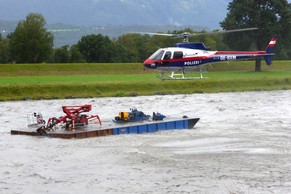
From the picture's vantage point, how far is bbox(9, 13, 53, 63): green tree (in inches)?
3878

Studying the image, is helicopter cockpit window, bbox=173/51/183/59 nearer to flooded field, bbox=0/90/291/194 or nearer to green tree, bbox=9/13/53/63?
flooded field, bbox=0/90/291/194

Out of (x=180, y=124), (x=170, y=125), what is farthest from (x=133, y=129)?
(x=180, y=124)

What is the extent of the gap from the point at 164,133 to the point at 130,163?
27.1 ft

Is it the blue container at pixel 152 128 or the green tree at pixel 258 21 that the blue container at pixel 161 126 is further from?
the green tree at pixel 258 21

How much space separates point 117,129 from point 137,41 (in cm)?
9054

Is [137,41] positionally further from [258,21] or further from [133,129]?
[133,129]

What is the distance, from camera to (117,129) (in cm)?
3222

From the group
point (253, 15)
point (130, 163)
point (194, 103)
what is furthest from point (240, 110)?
point (253, 15)

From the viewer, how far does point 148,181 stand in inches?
875

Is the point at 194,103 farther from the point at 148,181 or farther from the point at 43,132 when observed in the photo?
the point at 148,181

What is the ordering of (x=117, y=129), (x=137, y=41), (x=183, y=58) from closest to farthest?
(x=117, y=129), (x=183, y=58), (x=137, y=41)

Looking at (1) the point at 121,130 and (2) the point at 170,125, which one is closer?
(1) the point at 121,130

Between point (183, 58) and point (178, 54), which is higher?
point (178, 54)

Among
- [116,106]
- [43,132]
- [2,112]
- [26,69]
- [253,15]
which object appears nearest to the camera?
[43,132]
